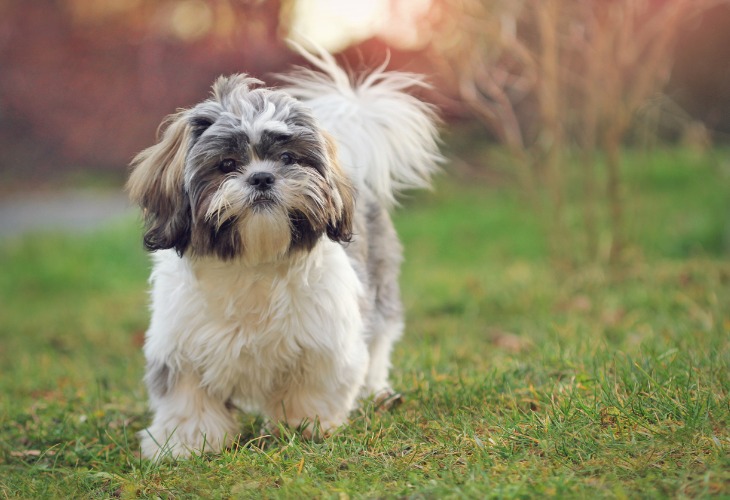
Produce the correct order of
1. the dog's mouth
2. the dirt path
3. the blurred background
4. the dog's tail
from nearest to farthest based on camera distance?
the dog's mouth, the dog's tail, the blurred background, the dirt path

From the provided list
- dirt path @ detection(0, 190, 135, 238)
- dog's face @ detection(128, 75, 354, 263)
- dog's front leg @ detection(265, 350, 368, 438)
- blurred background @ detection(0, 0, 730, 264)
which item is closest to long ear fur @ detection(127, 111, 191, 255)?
dog's face @ detection(128, 75, 354, 263)

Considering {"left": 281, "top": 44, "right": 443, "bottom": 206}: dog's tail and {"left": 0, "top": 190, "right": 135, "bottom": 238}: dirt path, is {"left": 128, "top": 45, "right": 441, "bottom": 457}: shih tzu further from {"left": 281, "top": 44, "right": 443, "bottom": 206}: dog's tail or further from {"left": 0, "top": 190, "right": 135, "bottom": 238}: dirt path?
{"left": 0, "top": 190, "right": 135, "bottom": 238}: dirt path

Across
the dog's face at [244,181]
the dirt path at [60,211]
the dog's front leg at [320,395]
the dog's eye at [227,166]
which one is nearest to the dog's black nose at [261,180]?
the dog's face at [244,181]

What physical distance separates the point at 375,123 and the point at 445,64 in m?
2.49

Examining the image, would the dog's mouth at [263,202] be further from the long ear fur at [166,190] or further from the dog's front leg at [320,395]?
the dog's front leg at [320,395]

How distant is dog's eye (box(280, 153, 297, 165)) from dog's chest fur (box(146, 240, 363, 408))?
0.31 meters

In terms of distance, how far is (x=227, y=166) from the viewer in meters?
3.00

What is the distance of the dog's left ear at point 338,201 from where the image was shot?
3133 mm

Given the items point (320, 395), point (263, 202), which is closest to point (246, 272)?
point (263, 202)

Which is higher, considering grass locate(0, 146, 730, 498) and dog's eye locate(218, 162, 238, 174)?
dog's eye locate(218, 162, 238, 174)

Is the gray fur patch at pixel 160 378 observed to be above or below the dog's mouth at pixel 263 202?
below

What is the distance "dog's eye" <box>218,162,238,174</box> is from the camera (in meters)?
3.00

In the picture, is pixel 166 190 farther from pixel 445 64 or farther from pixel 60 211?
pixel 60 211

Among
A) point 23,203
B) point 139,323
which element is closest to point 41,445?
point 139,323
